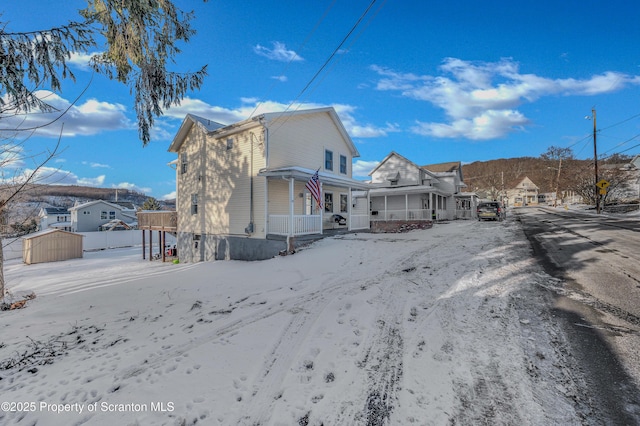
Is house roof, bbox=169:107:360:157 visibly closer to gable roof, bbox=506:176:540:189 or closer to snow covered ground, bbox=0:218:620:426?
snow covered ground, bbox=0:218:620:426

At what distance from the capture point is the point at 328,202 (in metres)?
17.1

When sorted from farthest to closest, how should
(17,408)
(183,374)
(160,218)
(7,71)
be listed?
1. (160,218)
2. (7,71)
3. (183,374)
4. (17,408)

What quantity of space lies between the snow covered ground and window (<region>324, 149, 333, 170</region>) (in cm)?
1125

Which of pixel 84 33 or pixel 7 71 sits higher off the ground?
pixel 84 33

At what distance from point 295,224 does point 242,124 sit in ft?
18.2

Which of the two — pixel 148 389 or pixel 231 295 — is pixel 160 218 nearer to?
pixel 231 295

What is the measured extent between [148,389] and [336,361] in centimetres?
204

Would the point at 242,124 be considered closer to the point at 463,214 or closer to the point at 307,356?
the point at 307,356

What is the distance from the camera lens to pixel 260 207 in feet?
43.5

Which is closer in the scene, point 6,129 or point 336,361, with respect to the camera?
point 336,361

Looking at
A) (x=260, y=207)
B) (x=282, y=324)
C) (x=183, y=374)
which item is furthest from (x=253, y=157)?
(x=183, y=374)

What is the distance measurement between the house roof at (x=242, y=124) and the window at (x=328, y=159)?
1890mm

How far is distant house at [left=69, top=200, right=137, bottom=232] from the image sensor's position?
44.8 meters

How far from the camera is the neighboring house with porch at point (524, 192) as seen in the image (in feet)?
279
